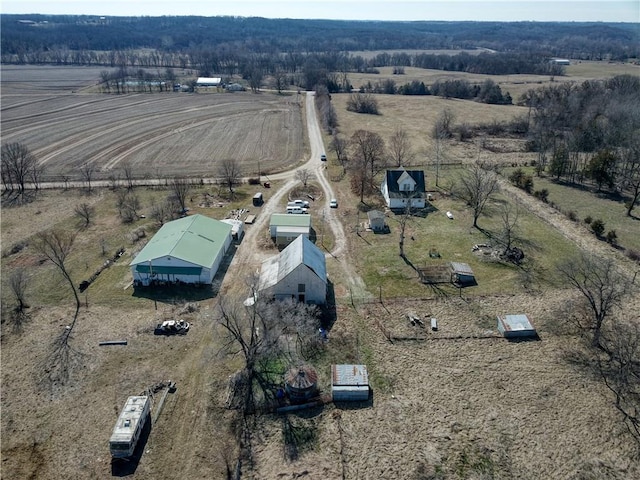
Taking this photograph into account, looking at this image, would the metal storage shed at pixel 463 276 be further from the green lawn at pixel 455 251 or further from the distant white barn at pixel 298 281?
the distant white barn at pixel 298 281

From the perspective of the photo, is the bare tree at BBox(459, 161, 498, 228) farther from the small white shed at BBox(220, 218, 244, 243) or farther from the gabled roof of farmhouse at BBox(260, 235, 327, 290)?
the small white shed at BBox(220, 218, 244, 243)

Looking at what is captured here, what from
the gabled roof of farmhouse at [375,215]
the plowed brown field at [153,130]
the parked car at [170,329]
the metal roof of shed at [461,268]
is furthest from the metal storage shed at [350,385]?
the plowed brown field at [153,130]

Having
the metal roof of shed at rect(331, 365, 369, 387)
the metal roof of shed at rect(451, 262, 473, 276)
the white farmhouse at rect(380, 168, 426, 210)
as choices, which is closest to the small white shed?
the white farmhouse at rect(380, 168, 426, 210)

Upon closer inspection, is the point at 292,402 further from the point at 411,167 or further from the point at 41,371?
the point at 411,167

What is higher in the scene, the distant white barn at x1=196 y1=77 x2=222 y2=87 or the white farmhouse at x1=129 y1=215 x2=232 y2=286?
the distant white barn at x1=196 y1=77 x2=222 y2=87

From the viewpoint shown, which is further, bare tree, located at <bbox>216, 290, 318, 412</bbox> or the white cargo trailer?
bare tree, located at <bbox>216, 290, 318, 412</bbox>

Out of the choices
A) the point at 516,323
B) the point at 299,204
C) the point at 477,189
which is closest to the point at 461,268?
the point at 516,323
